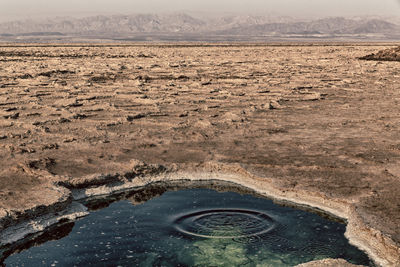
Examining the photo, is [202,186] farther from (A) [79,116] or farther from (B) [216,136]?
(A) [79,116]

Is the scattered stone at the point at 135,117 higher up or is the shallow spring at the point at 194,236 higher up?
the scattered stone at the point at 135,117

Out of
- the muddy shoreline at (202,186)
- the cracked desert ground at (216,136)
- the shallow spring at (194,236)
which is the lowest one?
the shallow spring at (194,236)

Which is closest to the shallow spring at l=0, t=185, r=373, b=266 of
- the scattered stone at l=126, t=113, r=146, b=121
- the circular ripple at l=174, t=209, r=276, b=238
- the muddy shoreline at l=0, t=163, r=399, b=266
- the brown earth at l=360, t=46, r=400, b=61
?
the circular ripple at l=174, t=209, r=276, b=238

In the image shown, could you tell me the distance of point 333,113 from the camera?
9.84 m

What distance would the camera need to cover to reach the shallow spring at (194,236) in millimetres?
4168

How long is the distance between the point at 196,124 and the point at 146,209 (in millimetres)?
3552

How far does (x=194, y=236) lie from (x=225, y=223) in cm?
44

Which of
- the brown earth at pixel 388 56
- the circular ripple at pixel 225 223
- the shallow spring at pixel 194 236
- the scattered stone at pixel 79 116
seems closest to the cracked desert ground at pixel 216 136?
the scattered stone at pixel 79 116

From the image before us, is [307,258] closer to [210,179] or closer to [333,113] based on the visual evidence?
[210,179]

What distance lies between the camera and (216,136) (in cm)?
781

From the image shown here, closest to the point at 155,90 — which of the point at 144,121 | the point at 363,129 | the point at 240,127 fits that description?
the point at 144,121

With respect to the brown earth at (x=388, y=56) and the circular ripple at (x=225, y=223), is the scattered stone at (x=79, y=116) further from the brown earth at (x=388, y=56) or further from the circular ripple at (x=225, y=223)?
the brown earth at (x=388, y=56)

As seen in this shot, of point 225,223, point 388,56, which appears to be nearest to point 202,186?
point 225,223

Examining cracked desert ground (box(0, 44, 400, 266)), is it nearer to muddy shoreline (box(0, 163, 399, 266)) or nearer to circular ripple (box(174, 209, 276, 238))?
muddy shoreline (box(0, 163, 399, 266))
